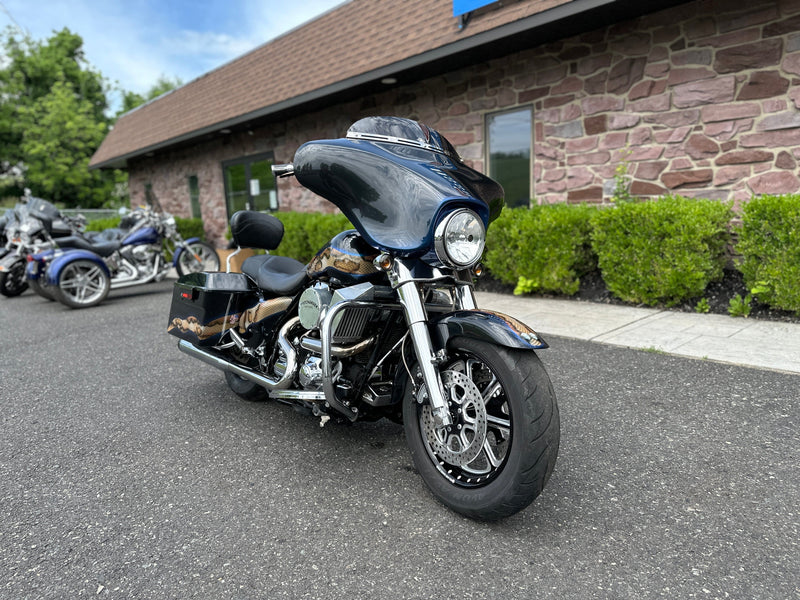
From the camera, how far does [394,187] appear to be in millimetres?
2281

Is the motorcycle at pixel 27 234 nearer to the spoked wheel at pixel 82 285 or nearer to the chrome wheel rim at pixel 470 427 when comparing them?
the spoked wheel at pixel 82 285

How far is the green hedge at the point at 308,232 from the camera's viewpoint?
353 inches

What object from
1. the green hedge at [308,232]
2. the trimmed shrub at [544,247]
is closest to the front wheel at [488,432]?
the trimmed shrub at [544,247]

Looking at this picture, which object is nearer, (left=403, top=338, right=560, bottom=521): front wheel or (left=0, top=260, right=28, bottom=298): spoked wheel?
(left=403, top=338, right=560, bottom=521): front wheel

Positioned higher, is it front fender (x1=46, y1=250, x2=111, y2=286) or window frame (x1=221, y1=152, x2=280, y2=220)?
window frame (x1=221, y1=152, x2=280, y2=220)

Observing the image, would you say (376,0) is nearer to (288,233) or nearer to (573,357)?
(288,233)

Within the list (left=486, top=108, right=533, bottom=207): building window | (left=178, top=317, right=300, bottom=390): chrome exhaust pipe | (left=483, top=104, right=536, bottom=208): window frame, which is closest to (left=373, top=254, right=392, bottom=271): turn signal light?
(left=178, top=317, right=300, bottom=390): chrome exhaust pipe

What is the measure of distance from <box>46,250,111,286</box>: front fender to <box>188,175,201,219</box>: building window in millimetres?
7916

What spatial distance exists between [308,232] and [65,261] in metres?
3.64

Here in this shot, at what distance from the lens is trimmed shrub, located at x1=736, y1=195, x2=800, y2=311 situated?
461cm

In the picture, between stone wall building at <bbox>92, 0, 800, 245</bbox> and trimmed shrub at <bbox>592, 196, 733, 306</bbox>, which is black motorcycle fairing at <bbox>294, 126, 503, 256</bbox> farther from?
stone wall building at <bbox>92, 0, 800, 245</bbox>

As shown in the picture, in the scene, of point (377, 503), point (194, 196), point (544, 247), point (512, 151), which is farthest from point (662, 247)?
point (194, 196)

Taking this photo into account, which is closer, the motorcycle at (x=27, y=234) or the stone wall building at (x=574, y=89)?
the stone wall building at (x=574, y=89)

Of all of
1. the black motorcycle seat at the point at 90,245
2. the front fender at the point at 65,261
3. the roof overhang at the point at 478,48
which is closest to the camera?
the roof overhang at the point at 478,48
